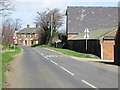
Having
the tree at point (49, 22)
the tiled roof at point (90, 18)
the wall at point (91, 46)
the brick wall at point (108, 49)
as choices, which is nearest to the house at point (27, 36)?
the tree at point (49, 22)

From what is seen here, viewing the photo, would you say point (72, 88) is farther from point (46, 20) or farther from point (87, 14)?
point (46, 20)

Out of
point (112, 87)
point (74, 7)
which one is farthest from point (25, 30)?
point (112, 87)

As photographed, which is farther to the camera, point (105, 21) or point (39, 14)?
point (39, 14)

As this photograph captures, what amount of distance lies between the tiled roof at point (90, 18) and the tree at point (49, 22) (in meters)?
17.2

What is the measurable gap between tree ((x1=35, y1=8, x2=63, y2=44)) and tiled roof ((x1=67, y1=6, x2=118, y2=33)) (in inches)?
676

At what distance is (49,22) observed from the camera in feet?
348

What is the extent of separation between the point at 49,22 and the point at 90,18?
73.8ft

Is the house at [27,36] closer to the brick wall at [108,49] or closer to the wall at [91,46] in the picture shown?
the wall at [91,46]

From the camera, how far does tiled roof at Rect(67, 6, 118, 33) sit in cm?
8488

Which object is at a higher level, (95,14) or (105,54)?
(95,14)

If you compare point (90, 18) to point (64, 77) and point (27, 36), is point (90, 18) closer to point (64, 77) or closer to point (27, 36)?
point (64, 77)

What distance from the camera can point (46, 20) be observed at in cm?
10706

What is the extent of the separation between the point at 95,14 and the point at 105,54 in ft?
133

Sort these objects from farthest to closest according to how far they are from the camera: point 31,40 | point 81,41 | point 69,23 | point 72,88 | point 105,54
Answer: point 31,40 < point 69,23 < point 81,41 < point 105,54 < point 72,88
